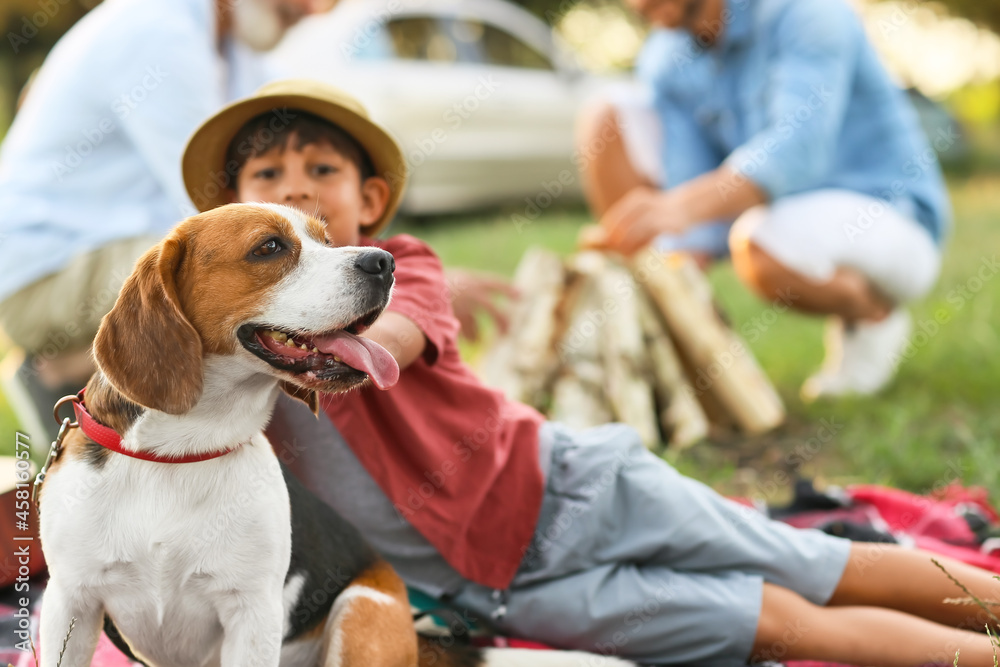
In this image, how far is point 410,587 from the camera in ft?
7.74

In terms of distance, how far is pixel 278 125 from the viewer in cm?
227

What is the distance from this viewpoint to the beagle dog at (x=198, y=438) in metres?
1.62

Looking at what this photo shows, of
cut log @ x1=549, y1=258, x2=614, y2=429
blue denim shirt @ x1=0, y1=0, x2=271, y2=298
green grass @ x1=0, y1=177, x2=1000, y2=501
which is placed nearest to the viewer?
blue denim shirt @ x1=0, y1=0, x2=271, y2=298

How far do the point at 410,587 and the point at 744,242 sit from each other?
9.88 ft

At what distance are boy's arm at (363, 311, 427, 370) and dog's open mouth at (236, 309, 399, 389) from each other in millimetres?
257

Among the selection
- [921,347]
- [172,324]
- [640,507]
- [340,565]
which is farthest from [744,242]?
[172,324]

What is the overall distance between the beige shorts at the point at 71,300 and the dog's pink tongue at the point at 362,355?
2009 millimetres

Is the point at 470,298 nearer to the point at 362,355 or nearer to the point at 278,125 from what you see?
the point at 278,125

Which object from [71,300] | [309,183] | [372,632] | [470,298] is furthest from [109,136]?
[372,632]

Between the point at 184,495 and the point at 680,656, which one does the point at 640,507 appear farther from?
the point at 184,495

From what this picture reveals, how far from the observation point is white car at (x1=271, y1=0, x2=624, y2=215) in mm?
8789

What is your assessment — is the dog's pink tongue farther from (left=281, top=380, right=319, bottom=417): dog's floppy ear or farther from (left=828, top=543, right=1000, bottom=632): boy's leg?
(left=828, top=543, right=1000, bottom=632): boy's leg

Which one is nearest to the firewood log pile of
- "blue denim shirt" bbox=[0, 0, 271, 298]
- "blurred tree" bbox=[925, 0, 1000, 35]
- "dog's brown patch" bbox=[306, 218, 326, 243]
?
"blue denim shirt" bbox=[0, 0, 271, 298]

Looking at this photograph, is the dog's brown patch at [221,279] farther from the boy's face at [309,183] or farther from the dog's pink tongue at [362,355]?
the boy's face at [309,183]
